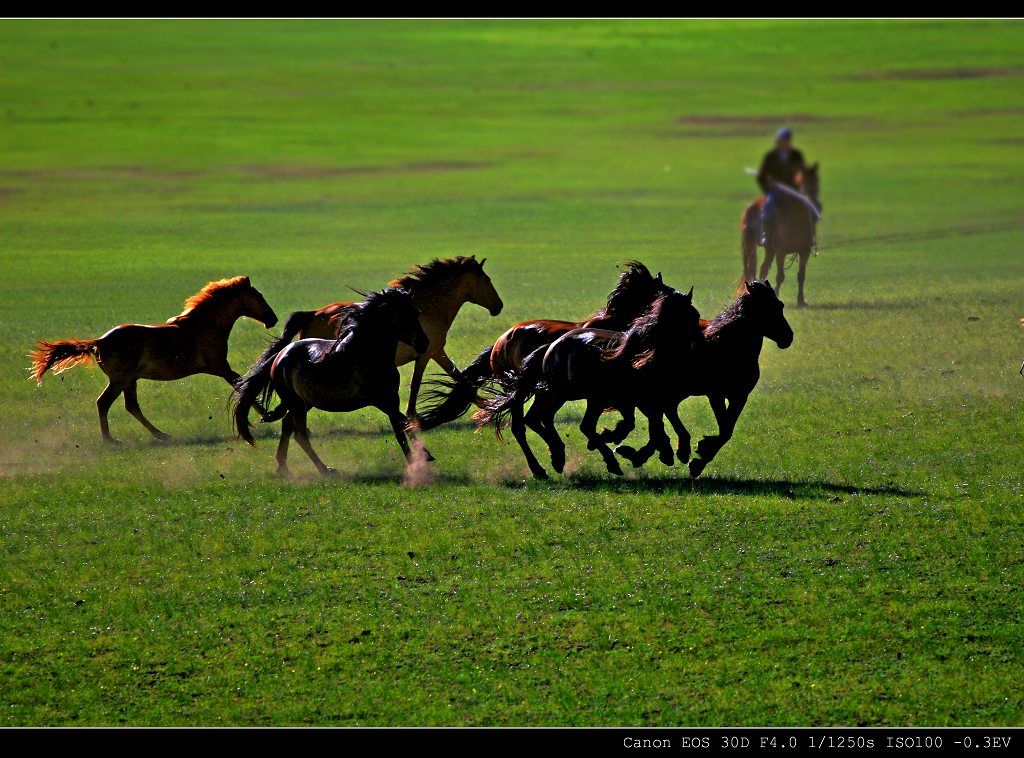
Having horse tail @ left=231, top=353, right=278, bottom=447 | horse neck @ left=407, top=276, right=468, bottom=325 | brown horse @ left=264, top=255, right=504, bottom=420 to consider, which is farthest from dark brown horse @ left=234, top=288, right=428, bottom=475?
horse neck @ left=407, top=276, right=468, bottom=325

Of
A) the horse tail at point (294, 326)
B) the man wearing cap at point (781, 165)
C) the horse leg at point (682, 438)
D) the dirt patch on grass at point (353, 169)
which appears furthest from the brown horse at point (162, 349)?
the dirt patch on grass at point (353, 169)

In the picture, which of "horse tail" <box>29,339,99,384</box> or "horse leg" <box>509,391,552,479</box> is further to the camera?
"horse tail" <box>29,339,99,384</box>

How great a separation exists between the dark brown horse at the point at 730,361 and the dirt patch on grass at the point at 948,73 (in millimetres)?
73396

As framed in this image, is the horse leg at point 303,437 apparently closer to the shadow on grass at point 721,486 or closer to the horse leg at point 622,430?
the shadow on grass at point 721,486

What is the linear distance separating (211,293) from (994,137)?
5123cm

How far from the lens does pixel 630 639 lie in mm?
8883

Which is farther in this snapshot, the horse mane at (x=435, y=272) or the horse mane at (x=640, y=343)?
the horse mane at (x=435, y=272)

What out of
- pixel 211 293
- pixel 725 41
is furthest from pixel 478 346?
pixel 725 41

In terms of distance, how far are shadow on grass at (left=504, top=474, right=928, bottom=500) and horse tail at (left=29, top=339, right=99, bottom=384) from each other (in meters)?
4.92

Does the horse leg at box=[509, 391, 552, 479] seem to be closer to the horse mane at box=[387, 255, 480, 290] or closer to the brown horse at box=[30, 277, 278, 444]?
the horse mane at box=[387, 255, 480, 290]

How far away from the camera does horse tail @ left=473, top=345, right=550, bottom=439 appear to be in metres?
12.7

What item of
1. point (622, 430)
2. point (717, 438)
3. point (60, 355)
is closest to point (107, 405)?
point (60, 355)

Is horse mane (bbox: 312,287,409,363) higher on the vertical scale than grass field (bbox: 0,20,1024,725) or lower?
higher

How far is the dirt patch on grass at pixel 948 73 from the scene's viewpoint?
81.2 meters
